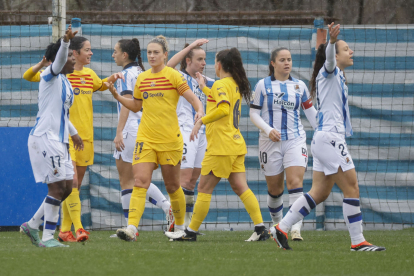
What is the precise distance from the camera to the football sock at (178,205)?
6.53m

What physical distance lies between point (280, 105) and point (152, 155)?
63.5 inches

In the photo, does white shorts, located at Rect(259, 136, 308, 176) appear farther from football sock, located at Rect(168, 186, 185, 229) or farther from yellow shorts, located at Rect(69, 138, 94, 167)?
yellow shorts, located at Rect(69, 138, 94, 167)

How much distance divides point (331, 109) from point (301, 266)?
1.56m

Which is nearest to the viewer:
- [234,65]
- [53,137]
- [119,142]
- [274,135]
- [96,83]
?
[53,137]

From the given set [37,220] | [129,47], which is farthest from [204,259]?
[129,47]

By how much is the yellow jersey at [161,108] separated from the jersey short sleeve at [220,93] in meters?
0.27

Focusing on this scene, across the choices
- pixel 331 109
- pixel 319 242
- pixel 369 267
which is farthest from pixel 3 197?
pixel 369 267

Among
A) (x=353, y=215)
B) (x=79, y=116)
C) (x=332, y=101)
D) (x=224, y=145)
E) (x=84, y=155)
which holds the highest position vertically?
(x=332, y=101)

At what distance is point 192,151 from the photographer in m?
7.55

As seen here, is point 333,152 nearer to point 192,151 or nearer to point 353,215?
point 353,215

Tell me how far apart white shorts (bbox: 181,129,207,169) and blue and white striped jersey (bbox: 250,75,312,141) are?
0.93m

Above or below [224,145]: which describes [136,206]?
below

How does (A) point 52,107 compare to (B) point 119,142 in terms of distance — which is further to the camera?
(B) point 119,142

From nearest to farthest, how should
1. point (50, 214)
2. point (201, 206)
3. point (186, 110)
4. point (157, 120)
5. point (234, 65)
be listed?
point (50, 214) → point (157, 120) → point (201, 206) → point (234, 65) → point (186, 110)
